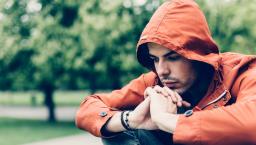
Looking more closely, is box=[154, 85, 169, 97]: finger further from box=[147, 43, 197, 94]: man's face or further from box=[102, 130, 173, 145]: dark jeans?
box=[102, 130, 173, 145]: dark jeans

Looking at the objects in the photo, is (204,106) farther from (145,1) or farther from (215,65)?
(145,1)

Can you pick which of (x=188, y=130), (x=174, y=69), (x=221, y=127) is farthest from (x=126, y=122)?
(x=221, y=127)

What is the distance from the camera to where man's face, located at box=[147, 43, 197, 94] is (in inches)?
117

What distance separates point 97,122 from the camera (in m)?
3.29

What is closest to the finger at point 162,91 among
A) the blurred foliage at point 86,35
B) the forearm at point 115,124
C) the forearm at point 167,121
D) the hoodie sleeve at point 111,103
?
the forearm at point 167,121

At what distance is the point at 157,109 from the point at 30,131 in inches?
567

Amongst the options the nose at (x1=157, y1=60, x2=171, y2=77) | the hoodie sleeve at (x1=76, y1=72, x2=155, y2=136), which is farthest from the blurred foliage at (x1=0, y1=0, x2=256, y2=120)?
the nose at (x1=157, y1=60, x2=171, y2=77)

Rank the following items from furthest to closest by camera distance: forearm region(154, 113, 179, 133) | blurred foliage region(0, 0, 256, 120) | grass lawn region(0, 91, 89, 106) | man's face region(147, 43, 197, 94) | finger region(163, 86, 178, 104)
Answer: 1. grass lawn region(0, 91, 89, 106)
2. blurred foliage region(0, 0, 256, 120)
3. man's face region(147, 43, 197, 94)
4. finger region(163, 86, 178, 104)
5. forearm region(154, 113, 179, 133)

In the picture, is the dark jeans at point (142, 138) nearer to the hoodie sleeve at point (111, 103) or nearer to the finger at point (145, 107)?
the finger at point (145, 107)

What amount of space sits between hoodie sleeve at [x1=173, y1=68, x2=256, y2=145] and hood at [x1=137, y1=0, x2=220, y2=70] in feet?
1.50

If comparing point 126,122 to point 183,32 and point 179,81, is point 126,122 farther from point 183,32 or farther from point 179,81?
point 183,32

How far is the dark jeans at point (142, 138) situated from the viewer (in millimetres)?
2963

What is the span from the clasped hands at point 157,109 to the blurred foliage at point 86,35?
10.8m

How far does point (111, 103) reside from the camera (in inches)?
138
